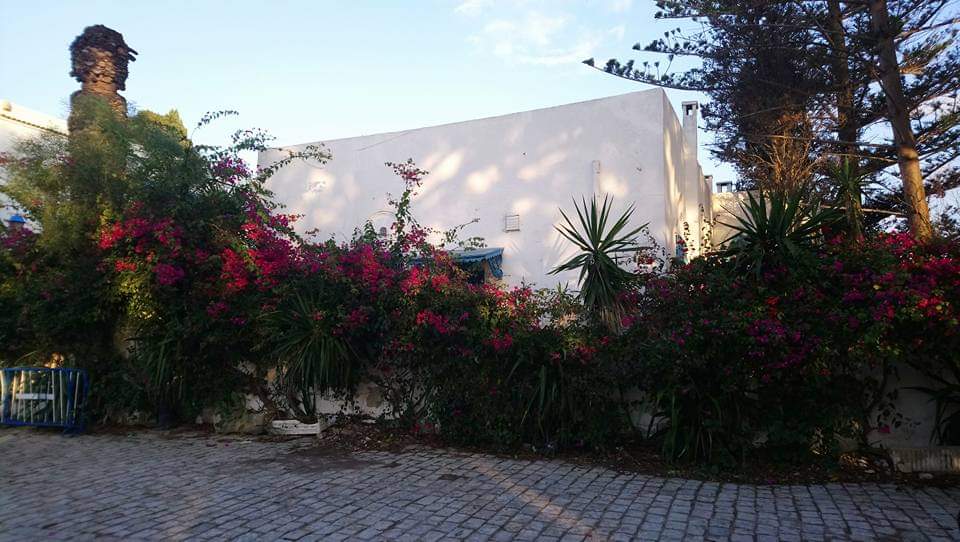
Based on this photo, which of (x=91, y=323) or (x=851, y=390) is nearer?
(x=851, y=390)

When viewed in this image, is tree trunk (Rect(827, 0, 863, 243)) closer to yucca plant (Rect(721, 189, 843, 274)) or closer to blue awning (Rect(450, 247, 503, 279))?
yucca plant (Rect(721, 189, 843, 274))

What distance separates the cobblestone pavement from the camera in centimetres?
442

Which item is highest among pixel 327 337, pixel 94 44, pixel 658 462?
pixel 94 44

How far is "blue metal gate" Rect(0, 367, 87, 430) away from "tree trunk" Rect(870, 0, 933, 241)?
40.4 ft

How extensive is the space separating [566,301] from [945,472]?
13.4 ft

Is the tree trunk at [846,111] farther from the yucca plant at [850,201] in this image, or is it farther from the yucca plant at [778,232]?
the yucca plant at [778,232]

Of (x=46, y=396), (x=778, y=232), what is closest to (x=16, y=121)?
(x=46, y=396)

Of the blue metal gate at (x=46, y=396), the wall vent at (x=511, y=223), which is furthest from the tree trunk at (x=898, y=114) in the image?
the blue metal gate at (x=46, y=396)

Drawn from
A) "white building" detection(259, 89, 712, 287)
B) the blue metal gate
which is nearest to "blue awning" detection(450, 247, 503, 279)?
"white building" detection(259, 89, 712, 287)

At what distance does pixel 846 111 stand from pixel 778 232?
748cm

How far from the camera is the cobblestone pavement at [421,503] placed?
4.42m

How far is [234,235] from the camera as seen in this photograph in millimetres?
8531

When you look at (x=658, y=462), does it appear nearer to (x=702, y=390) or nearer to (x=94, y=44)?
(x=702, y=390)

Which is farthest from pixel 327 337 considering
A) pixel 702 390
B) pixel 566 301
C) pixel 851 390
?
pixel 851 390
